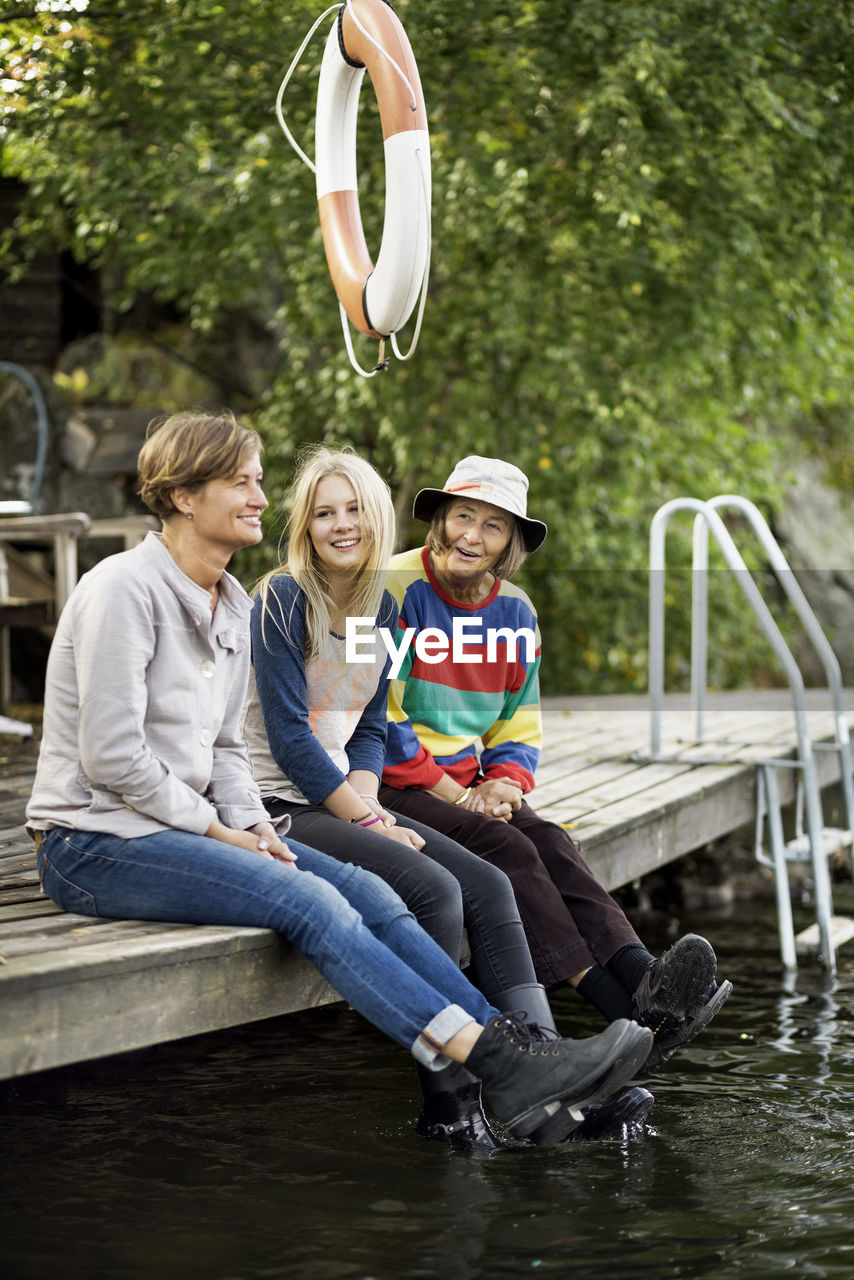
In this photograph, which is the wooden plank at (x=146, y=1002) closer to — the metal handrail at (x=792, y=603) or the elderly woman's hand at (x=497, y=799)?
the elderly woman's hand at (x=497, y=799)

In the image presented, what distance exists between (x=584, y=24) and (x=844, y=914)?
400 cm

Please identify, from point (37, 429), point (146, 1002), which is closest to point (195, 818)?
point (146, 1002)

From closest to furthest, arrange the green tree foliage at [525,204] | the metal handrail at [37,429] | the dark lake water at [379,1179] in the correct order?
the dark lake water at [379,1179]
the green tree foliage at [525,204]
the metal handrail at [37,429]

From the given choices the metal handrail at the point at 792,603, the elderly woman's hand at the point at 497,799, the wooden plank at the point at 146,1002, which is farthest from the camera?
the metal handrail at the point at 792,603

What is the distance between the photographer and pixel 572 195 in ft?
25.4

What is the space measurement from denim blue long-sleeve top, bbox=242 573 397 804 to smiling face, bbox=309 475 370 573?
111mm

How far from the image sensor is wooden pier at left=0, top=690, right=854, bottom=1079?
2.50m

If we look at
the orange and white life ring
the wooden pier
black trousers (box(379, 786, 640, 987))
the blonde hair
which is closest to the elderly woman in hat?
black trousers (box(379, 786, 640, 987))

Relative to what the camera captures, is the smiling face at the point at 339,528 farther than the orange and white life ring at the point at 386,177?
No

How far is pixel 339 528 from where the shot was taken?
324 cm

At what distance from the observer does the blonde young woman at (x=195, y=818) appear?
8.89 feet

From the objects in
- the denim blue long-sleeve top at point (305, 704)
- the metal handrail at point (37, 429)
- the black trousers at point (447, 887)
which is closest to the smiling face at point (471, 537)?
the denim blue long-sleeve top at point (305, 704)

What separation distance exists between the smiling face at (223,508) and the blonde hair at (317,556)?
1.18ft

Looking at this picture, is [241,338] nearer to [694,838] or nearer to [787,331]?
[787,331]
